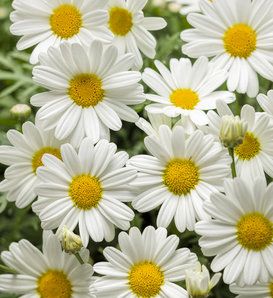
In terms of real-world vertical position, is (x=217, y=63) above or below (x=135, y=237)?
above

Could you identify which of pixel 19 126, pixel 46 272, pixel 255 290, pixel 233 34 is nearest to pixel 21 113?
pixel 19 126

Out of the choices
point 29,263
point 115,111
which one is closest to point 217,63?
point 115,111

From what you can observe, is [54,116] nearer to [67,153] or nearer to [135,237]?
[67,153]

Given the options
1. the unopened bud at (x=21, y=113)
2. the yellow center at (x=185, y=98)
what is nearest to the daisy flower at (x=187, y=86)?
the yellow center at (x=185, y=98)

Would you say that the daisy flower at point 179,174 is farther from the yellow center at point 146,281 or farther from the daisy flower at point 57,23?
the daisy flower at point 57,23

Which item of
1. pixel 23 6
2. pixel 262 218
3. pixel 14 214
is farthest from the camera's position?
pixel 14 214

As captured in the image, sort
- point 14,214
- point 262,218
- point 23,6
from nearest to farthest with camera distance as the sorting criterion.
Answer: point 262,218 < point 23,6 < point 14,214

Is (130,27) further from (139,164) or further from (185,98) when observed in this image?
(139,164)
